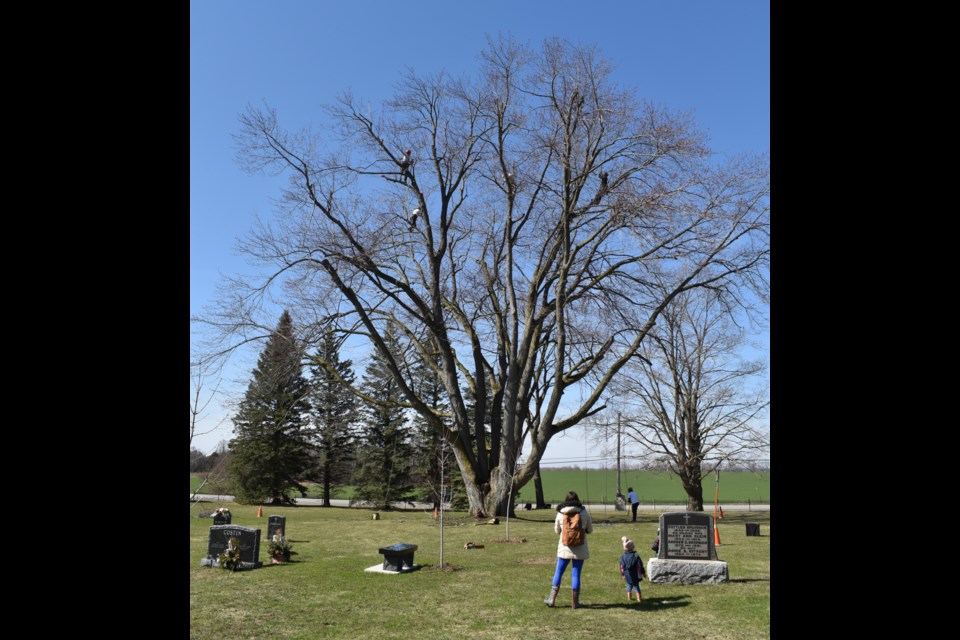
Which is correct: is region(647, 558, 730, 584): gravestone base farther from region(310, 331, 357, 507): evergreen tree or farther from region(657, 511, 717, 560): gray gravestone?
region(310, 331, 357, 507): evergreen tree

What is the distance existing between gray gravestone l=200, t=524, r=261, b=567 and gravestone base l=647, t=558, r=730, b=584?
25.1 feet

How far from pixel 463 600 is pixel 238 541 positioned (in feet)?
18.8

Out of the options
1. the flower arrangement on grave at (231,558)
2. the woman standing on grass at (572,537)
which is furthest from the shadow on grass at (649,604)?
the flower arrangement on grave at (231,558)

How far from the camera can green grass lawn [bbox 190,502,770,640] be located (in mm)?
8852

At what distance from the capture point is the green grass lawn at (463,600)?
8.85 meters

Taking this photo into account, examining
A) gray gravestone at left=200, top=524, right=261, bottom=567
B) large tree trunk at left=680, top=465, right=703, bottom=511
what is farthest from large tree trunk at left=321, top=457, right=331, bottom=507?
gray gravestone at left=200, top=524, right=261, bottom=567

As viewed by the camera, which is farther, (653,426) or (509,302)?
(653,426)

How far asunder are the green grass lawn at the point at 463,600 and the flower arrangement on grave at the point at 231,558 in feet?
0.89

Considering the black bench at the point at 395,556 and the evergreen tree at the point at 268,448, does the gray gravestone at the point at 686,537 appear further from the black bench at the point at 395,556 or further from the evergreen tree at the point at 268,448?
the evergreen tree at the point at 268,448
